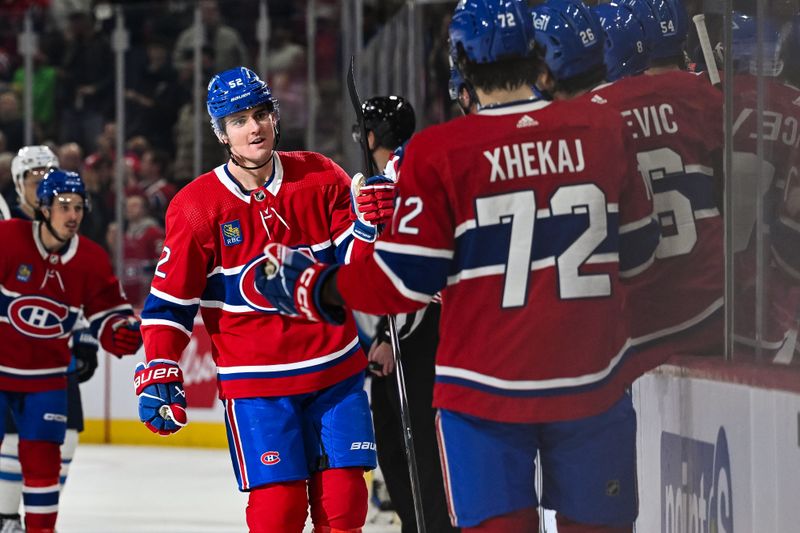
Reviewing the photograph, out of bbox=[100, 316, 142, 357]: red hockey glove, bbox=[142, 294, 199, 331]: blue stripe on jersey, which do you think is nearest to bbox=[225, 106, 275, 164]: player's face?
bbox=[142, 294, 199, 331]: blue stripe on jersey

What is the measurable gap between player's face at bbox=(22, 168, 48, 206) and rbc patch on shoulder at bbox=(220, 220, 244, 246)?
279 centimetres

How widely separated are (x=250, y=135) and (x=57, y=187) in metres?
1.95

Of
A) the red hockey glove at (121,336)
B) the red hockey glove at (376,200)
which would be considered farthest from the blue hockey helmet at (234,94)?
the red hockey glove at (121,336)

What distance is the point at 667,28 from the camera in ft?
10.8

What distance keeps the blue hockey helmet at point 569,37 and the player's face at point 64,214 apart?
252 centimetres

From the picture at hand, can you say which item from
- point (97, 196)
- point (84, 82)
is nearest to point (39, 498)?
point (97, 196)

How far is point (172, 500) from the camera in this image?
6.88 meters

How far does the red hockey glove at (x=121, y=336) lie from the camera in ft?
16.9

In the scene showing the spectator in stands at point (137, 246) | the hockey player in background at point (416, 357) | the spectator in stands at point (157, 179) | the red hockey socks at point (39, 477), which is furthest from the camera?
the spectator in stands at point (157, 179)

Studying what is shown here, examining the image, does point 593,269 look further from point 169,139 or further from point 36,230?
point 169,139

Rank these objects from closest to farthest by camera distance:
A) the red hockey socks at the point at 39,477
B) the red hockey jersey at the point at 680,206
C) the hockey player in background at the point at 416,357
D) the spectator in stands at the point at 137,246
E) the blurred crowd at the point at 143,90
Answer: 1. the red hockey jersey at the point at 680,206
2. the hockey player in background at the point at 416,357
3. the red hockey socks at the point at 39,477
4. the spectator in stands at the point at 137,246
5. the blurred crowd at the point at 143,90

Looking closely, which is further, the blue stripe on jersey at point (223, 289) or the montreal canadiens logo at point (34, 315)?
the montreal canadiens logo at point (34, 315)

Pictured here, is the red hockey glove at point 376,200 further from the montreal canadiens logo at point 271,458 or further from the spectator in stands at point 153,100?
the spectator in stands at point 153,100

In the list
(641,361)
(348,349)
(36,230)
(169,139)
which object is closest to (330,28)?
(169,139)
